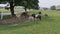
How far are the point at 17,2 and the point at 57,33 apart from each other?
14.0 metres

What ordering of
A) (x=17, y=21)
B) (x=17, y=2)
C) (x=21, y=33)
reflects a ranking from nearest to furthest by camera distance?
(x=21, y=33) < (x=17, y=21) < (x=17, y=2)

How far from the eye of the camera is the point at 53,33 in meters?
14.7

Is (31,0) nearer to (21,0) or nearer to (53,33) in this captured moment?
(21,0)

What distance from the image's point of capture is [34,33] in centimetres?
1457

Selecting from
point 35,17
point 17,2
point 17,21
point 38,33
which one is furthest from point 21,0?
point 38,33

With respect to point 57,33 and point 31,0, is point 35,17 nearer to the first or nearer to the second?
point 31,0

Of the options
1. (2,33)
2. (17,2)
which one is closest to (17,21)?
(17,2)

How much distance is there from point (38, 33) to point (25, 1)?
14030mm

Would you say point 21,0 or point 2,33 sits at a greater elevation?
point 21,0

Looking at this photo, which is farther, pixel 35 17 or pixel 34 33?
pixel 35 17

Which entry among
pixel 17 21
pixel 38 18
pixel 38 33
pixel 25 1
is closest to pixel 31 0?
pixel 25 1

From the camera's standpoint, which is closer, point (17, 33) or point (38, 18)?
point (17, 33)

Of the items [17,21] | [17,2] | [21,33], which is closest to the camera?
[21,33]

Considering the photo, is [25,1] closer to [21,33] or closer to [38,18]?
[38,18]
